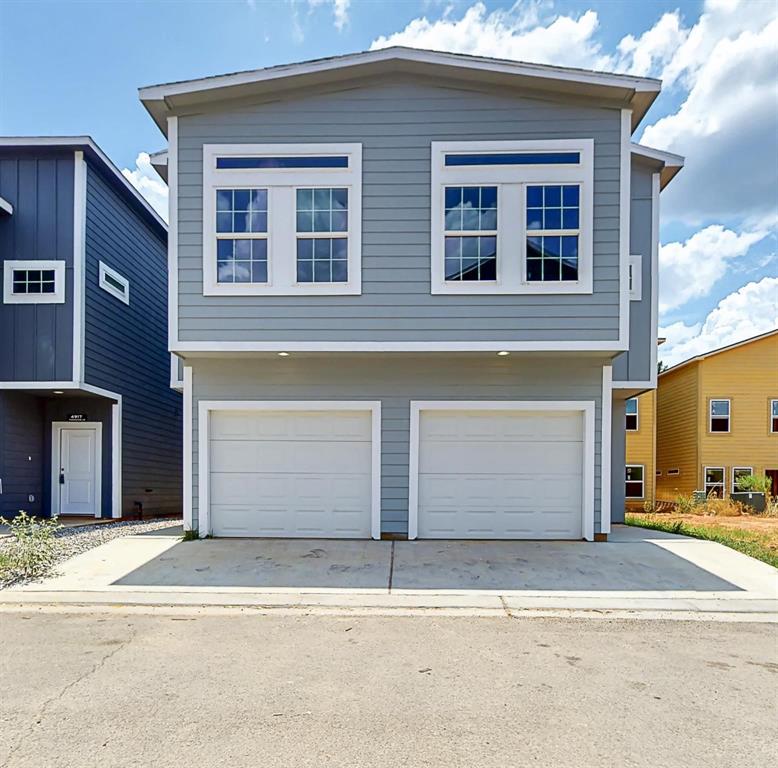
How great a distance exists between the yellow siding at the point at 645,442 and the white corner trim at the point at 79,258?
16710 mm

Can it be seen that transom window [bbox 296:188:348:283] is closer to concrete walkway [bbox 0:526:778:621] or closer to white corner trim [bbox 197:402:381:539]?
white corner trim [bbox 197:402:381:539]

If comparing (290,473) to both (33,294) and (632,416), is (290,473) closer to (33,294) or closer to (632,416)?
(33,294)

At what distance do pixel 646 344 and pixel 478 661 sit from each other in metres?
7.29

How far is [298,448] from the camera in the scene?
28.8 ft

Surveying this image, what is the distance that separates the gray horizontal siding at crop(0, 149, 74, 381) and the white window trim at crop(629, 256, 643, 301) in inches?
414

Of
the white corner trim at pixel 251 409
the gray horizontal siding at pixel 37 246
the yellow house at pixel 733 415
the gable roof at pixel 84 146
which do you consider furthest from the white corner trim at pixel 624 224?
the yellow house at pixel 733 415

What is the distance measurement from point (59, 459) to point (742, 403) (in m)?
20.9

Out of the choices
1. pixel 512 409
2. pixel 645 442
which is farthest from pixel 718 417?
pixel 512 409

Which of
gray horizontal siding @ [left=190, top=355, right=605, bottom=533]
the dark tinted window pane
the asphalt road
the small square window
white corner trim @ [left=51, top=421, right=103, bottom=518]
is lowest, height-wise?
the small square window

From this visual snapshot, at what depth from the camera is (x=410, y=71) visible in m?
8.20

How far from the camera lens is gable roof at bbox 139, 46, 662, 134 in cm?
784

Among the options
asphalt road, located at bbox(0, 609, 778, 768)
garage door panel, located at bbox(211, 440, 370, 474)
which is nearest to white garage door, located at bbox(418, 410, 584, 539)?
garage door panel, located at bbox(211, 440, 370, 474)

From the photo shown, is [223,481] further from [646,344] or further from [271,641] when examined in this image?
[646,344]

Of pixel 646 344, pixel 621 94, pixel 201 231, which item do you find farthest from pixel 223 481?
pixel 621 94
